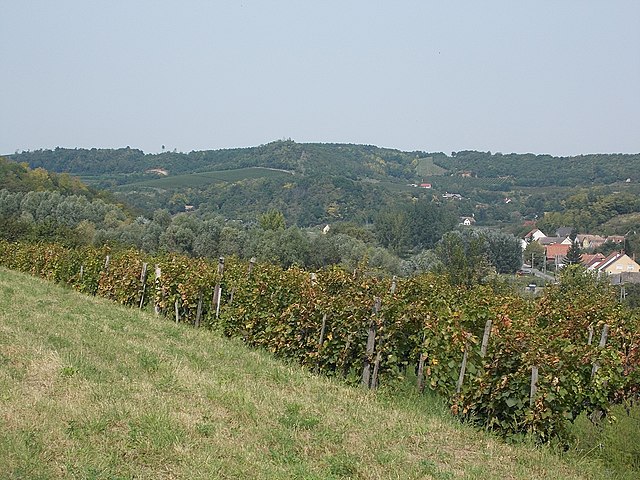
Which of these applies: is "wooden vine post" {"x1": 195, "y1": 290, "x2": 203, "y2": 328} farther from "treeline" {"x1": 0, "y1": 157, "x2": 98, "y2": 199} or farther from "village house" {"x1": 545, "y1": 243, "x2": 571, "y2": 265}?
"village house" {"x1": 545, "y1": 243, "x2": 571, "y2": 265}

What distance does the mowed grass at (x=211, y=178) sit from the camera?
130 metres

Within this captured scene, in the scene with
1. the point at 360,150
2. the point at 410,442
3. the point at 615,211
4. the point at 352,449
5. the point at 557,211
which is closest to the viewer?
the point at 352,449

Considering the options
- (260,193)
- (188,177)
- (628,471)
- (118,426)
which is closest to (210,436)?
(118,426)

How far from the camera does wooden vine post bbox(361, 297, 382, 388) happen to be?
891 centimetres

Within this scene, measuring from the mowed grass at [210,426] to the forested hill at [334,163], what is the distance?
426 feet

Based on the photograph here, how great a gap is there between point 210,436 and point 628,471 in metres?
3.73

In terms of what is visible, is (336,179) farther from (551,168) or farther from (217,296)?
(217,296)

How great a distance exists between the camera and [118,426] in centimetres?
600

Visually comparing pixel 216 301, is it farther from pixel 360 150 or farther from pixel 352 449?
pixel 360 150

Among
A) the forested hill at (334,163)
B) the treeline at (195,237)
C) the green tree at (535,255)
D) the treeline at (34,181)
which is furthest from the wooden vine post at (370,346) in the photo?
the forested hill at (334,163)

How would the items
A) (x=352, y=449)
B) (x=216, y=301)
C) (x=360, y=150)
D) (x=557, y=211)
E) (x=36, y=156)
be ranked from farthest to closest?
(x=360, y=150), (x=36, y=156), (x=557, y=211), (x=216, y=301), (x=352, y=449)

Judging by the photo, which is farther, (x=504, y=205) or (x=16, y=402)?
(x=504, y=205)

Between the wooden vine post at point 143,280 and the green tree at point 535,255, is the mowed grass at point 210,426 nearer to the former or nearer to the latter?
the wooden vine post at point 143,280

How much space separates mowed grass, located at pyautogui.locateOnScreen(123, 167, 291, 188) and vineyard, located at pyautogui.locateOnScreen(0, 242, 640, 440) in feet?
382
